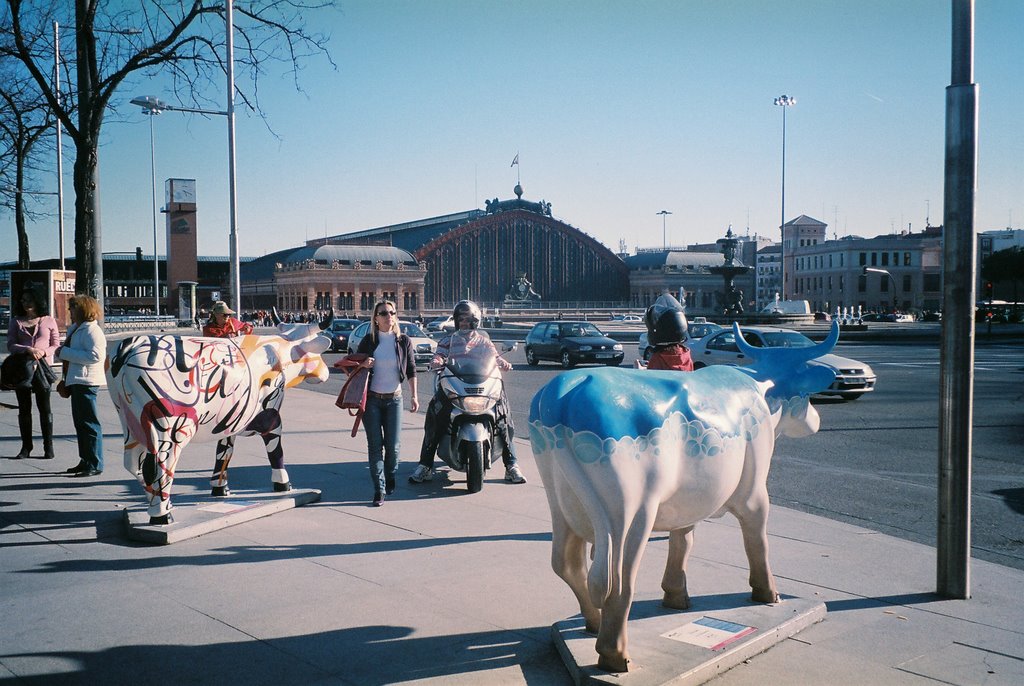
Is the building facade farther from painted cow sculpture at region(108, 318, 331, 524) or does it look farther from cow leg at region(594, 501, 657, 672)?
cow leg at region(594, 501, 657, 672)

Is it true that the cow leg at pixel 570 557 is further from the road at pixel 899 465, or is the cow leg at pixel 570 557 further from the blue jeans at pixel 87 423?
the blue jeans at pixel 87 423

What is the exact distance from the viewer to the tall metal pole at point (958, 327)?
217 inches

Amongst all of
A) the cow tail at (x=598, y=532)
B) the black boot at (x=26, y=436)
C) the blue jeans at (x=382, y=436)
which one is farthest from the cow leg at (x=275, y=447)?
the cow tail at (x=598, y=532)

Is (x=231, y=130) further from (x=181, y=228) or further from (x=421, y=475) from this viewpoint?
(x=181, y=228)

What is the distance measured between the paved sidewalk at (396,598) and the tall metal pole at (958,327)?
388 millimetres

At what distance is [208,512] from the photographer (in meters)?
7.38

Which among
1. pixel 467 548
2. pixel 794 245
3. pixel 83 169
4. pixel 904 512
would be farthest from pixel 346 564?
pixel 794 245

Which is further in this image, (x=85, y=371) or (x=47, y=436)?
(x=47, y=436)

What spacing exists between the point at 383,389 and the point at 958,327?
16.4ft

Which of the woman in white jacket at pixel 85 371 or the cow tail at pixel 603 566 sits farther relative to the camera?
the woman in white jacket at pixel 85 371

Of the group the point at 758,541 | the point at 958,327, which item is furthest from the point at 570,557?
the point at 958,327

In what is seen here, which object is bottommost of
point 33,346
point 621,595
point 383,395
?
point 621,595

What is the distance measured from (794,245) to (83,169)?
128 metres

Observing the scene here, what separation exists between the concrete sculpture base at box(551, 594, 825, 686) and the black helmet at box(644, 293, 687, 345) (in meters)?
1.88
